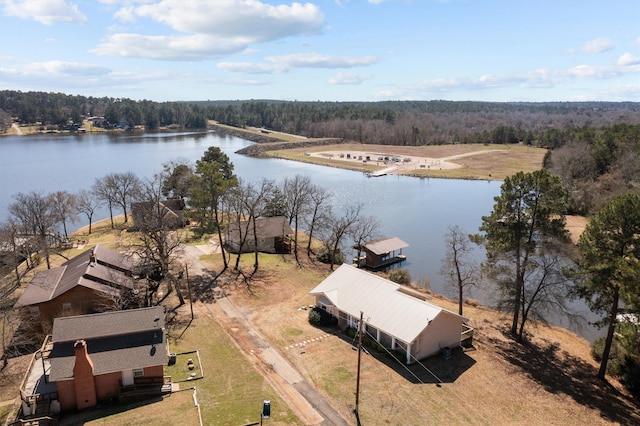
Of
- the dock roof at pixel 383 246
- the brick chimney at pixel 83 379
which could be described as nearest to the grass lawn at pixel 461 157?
the dock roof at pixel 383 246

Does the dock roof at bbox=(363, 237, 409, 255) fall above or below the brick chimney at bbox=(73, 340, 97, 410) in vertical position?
below

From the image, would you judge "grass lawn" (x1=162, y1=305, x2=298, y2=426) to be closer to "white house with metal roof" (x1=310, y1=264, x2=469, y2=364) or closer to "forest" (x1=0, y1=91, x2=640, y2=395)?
"forest" (x1=0, y1=91, x2=640, y2=395)

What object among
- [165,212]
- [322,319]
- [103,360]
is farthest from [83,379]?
[165,212]

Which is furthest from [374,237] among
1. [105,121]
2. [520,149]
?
[105,121]

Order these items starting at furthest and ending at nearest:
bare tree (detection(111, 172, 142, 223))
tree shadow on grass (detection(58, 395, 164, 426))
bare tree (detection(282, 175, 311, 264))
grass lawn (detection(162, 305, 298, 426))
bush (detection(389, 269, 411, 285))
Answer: bare tree (detection(111, 172, 142, 223)) < bare tree (detection(282, 175, 311, 264)) < bush (detection(389, 269, 411, 285)) < tree shadow on grass (detection(58, 395, 164, 426)) < grass lawn (detection(162, 305, 298, 426))

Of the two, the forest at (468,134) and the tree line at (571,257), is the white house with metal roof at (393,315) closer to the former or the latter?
the tree line at (571,257)

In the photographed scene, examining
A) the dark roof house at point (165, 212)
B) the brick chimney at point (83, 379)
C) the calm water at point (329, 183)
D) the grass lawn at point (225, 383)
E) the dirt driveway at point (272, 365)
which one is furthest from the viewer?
the calm water at point (329, 183)

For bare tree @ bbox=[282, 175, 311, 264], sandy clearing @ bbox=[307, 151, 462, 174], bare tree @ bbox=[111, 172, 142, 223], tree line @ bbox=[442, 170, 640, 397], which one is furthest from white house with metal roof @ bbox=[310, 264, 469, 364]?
sandy clearing @ bbox=[307, 151, 462, 174]
